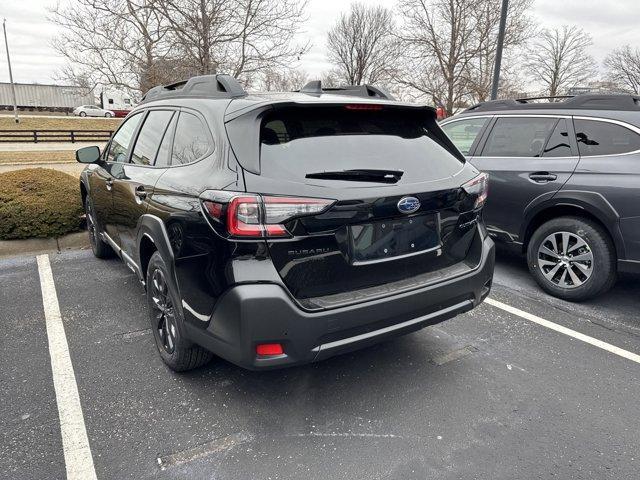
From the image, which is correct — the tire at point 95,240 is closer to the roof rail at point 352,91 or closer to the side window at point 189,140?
the side window at point 189,140

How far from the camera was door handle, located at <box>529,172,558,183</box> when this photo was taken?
4363 millimetres

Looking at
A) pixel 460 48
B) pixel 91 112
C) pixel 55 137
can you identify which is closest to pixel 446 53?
pixel 460 48

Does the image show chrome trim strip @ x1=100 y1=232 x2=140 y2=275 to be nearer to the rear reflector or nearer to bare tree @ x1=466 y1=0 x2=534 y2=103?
the rear reflector

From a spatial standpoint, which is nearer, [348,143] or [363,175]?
[363,175]

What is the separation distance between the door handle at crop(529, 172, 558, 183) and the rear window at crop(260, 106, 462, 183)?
1875mm

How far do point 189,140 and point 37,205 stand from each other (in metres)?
3.80

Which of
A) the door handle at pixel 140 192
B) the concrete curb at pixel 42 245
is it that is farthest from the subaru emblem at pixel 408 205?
the concrete curb at pixel 42 245

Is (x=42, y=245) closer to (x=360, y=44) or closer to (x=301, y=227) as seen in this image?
(x=301, y=227)

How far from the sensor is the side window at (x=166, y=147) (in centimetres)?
305

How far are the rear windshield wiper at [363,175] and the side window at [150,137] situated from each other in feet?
4.72

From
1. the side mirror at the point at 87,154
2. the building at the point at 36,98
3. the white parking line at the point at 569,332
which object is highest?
the building at the point at 36,98

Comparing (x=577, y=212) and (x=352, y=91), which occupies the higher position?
(x=352, y=91)

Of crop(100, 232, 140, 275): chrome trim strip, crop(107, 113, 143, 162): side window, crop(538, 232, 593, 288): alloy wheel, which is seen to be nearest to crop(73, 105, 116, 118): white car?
crop(107, 113, 143, 162): side window

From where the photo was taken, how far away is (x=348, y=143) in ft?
8.42
